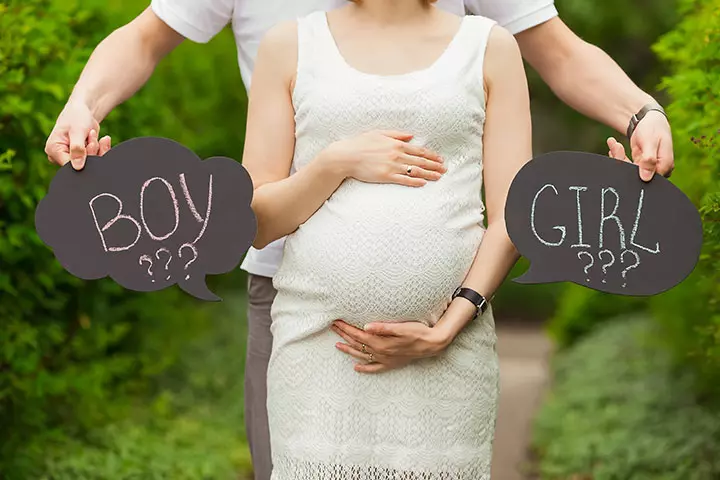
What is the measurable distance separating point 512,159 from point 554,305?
8.58 m

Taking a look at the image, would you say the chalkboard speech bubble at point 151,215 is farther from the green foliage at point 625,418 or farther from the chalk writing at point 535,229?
the green foliage at point 625,418

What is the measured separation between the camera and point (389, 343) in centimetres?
236

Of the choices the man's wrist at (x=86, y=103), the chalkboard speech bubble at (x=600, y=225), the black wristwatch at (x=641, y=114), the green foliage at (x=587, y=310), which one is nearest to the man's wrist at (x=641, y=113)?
the black wristwatch at (x=641, y=114)

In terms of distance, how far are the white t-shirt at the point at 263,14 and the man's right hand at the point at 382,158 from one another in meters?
0.56

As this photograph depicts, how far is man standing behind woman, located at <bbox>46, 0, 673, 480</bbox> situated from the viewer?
2553 mm

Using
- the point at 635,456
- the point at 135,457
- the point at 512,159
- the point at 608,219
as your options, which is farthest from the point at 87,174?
the point at 635,456

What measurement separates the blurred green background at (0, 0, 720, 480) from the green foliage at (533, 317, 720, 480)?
0.03 ft

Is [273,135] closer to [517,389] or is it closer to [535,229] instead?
[535,229]

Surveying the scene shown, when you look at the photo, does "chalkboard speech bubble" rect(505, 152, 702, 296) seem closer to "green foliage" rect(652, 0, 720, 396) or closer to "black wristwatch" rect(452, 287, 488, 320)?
"black wristwatch" rect(452, 287, 488, 320)

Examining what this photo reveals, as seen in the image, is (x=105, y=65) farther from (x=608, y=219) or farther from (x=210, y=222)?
(x=608, y=219)

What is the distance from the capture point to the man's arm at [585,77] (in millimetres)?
2684

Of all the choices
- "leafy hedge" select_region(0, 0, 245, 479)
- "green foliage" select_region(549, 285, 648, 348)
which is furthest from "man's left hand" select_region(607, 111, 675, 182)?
"green foliage" select_region(549, 285, 648, 348)

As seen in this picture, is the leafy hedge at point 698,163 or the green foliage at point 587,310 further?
the green foliage at point 587,310

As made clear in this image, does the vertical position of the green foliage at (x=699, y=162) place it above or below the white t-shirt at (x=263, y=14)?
below
